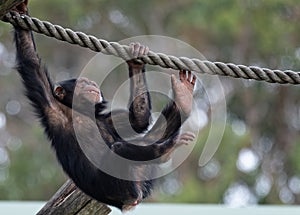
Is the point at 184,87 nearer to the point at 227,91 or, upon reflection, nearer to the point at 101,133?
the point at 101,133

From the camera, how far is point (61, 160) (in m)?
5.77

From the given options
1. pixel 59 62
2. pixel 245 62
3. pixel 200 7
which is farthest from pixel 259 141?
pixel 59 62

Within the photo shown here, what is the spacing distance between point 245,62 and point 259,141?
1630 millimetres

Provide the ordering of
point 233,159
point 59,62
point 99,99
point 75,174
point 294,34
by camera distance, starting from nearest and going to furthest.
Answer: point 75,174, point 99,99, point 233,159, point 294,34, point 59,62

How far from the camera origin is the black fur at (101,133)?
5.64 metres

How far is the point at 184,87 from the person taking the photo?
5.43 metres

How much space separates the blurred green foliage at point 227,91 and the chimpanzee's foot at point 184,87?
1143cm

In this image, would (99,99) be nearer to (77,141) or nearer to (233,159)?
(77,141)

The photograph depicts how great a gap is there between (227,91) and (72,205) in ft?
40.9

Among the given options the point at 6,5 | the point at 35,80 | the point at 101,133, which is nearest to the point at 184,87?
the point at 101,133

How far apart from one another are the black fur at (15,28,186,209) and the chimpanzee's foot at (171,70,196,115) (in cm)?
23

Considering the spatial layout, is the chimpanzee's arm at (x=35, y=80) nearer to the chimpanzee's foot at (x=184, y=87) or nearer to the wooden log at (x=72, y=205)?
the wooden log at (x=72, y=205)

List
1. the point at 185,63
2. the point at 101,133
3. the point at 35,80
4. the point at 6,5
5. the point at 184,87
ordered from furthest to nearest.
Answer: the point at 101,133, the point at 35,80, the point at 184,87, the point at 185,63, the point at 6,5

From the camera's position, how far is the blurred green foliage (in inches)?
683
